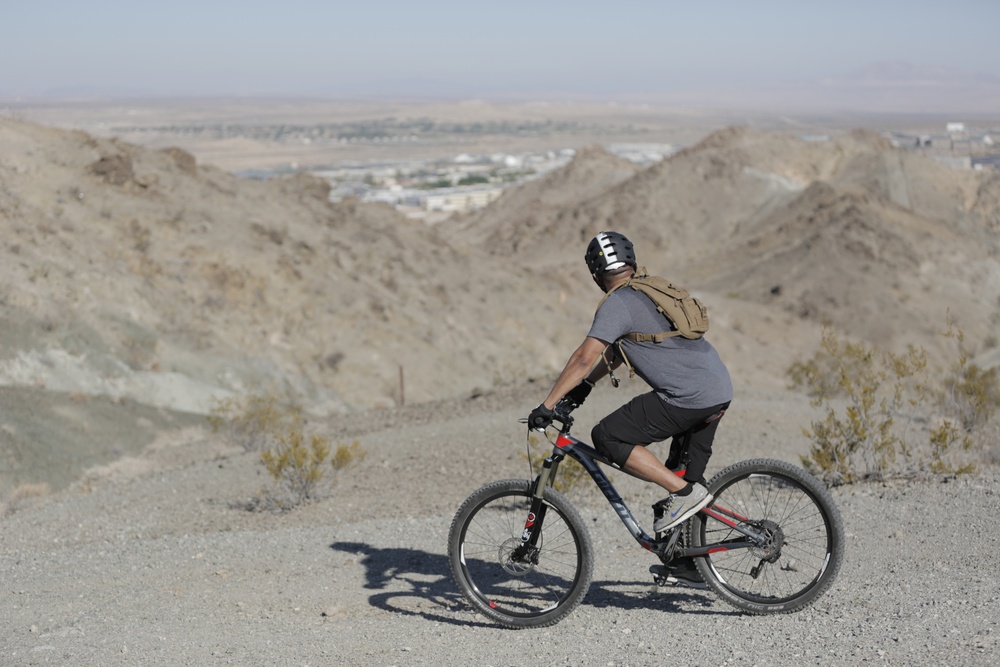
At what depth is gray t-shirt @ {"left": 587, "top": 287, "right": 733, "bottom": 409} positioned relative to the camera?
4898 millimetres

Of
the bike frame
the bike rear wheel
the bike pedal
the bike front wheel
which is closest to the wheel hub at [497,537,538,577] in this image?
the bike front wheel

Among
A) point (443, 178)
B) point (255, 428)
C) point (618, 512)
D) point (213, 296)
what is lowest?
point (255, 428)

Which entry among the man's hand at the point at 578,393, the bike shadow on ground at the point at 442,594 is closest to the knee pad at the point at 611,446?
the man's hand at the point at 578,393

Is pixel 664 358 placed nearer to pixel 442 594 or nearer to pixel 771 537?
pixel 771 537

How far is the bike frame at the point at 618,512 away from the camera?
516 cm

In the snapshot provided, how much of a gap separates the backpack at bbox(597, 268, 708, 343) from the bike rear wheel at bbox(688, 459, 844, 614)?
2.59 ft

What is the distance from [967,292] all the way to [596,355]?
153 feet

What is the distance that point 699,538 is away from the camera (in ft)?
17.1

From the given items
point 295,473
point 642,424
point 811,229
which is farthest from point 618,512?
point 811,229

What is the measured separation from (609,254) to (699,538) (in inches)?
62.7

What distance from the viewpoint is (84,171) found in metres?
27.0

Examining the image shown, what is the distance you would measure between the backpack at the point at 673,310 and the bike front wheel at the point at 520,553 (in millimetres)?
1028

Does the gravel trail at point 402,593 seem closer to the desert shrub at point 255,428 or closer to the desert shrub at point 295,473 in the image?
the desert shrub at point 295,473

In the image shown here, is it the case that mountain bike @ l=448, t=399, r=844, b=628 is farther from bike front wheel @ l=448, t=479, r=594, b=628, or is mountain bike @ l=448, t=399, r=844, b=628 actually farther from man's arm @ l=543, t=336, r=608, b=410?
man's arm @ l=543, t=336, r=608, b=410
